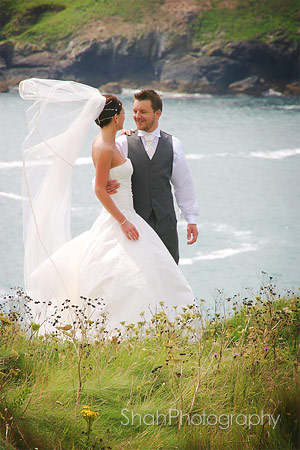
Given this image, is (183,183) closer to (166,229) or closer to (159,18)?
(166,229)

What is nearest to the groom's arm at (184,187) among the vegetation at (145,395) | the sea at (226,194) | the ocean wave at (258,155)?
the sea at (226,194)

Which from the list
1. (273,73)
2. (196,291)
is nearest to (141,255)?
(196,291)

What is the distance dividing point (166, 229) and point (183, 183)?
34cm

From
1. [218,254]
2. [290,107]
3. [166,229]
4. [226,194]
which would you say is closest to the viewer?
[166,229]

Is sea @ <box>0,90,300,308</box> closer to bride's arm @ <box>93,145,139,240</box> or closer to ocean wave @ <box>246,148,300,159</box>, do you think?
ocean wave @ <box>246,148,300,159</box>

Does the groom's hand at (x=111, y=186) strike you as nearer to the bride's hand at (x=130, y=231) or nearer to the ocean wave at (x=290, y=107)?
the bride's hand at (x=130, y=231)

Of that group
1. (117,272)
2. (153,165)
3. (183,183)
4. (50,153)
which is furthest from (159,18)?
(117,272)

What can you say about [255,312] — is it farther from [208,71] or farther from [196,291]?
[208,71]

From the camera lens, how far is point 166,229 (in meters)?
3.93

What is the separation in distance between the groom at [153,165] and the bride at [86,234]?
0.17 metres

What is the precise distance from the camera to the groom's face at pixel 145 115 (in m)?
3.72

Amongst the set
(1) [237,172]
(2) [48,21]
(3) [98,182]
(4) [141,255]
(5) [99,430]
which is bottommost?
(1) [237,172]

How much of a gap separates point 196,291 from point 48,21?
2858 centimetres

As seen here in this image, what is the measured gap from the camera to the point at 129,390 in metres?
2.65
